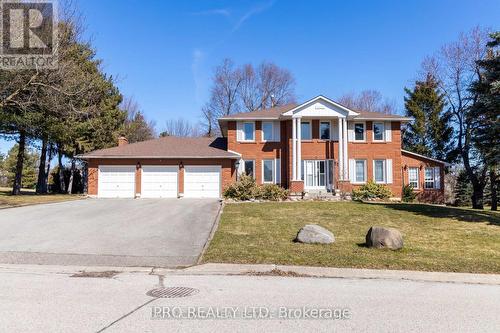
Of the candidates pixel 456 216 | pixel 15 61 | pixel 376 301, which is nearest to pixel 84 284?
pixel 376 301

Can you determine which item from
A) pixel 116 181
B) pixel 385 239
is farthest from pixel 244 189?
pixel 385 239

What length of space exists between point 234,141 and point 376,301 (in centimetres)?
2308

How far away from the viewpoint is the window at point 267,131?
2933 cm

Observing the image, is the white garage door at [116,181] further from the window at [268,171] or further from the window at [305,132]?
the window at [305,132]

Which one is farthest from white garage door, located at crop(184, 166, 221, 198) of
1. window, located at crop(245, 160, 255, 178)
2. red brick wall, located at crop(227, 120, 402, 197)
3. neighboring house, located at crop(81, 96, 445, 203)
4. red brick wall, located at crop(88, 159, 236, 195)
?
red brick wall, located at crop(227, 120, 402, 197)

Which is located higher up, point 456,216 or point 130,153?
Result: point 130,153

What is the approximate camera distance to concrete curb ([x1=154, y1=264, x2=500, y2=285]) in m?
8.22

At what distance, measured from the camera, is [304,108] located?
28.4 meters

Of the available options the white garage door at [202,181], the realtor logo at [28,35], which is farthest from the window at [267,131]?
the realtor logo at [28,35]

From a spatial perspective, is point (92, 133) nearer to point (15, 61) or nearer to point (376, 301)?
point (15, 61)

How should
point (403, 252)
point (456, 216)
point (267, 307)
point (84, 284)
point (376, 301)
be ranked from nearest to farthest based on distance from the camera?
point (267, 307)
point (376, 301)
point (84, 284)
point (403, 252)
point (456, 216)

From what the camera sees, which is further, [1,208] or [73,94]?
[73,94]

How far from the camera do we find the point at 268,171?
29.2 m

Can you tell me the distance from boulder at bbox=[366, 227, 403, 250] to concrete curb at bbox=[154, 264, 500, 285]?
83.8 inches
